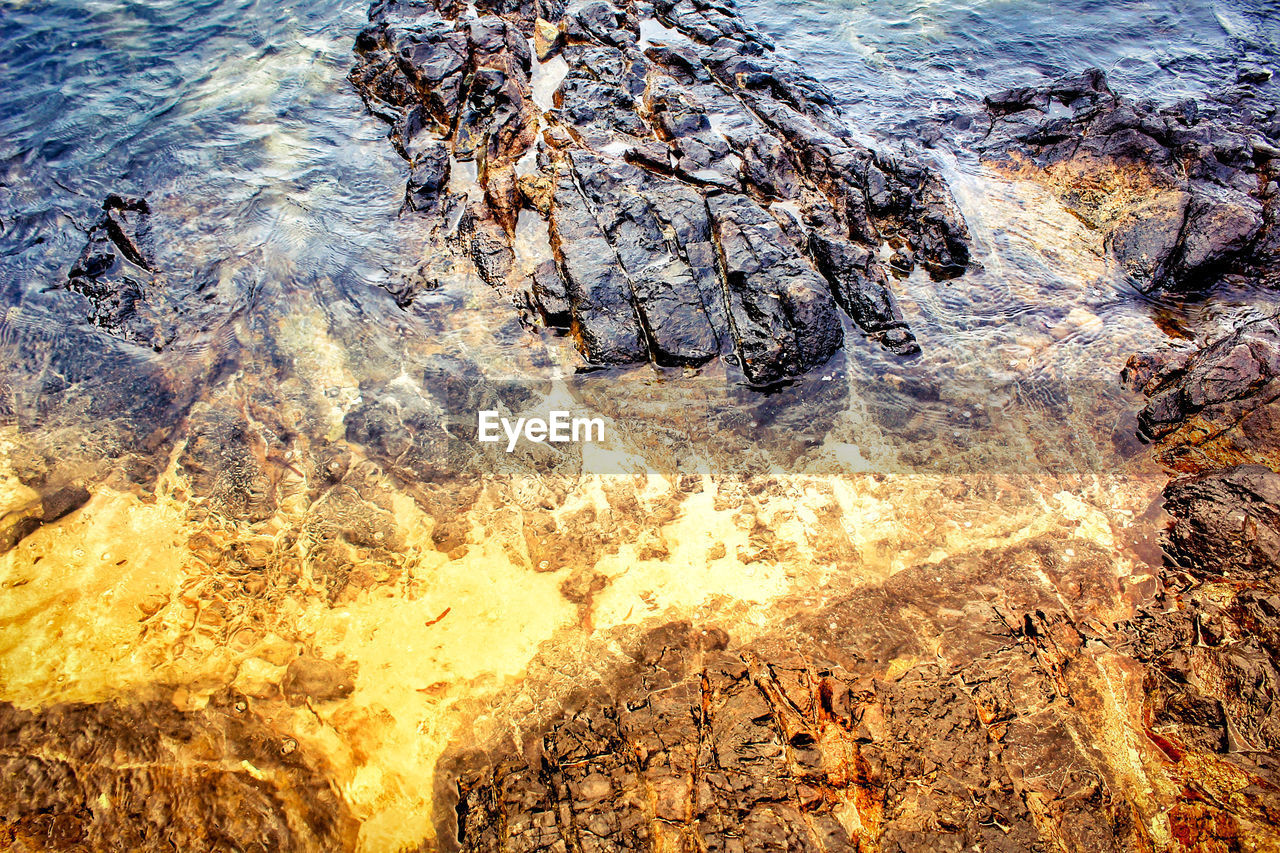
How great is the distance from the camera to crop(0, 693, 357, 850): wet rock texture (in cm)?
285

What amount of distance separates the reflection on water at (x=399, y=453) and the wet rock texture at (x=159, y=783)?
108 millimetres

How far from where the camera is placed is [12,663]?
3.30 m

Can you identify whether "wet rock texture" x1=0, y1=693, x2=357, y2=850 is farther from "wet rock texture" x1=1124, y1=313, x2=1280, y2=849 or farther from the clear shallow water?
the clear shallow water

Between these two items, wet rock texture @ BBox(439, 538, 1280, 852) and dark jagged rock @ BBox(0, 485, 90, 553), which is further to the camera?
dark jagged rock @ BBox(0, 485, 90, 553)

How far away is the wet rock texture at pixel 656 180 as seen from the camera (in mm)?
4816

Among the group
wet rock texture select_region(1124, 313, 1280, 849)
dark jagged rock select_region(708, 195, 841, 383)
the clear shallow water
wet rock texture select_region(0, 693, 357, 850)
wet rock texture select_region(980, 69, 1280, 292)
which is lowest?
wet rock texture select_region(0, 693, 357, 850)

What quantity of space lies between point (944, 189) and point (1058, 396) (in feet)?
7.28

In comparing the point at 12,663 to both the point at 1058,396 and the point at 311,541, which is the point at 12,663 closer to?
the point at 311,541

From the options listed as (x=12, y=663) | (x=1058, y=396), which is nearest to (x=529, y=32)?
(x=1058, y=396)

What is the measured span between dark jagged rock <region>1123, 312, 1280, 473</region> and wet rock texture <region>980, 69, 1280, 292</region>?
1044mm

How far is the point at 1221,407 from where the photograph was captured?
14.0 feet
